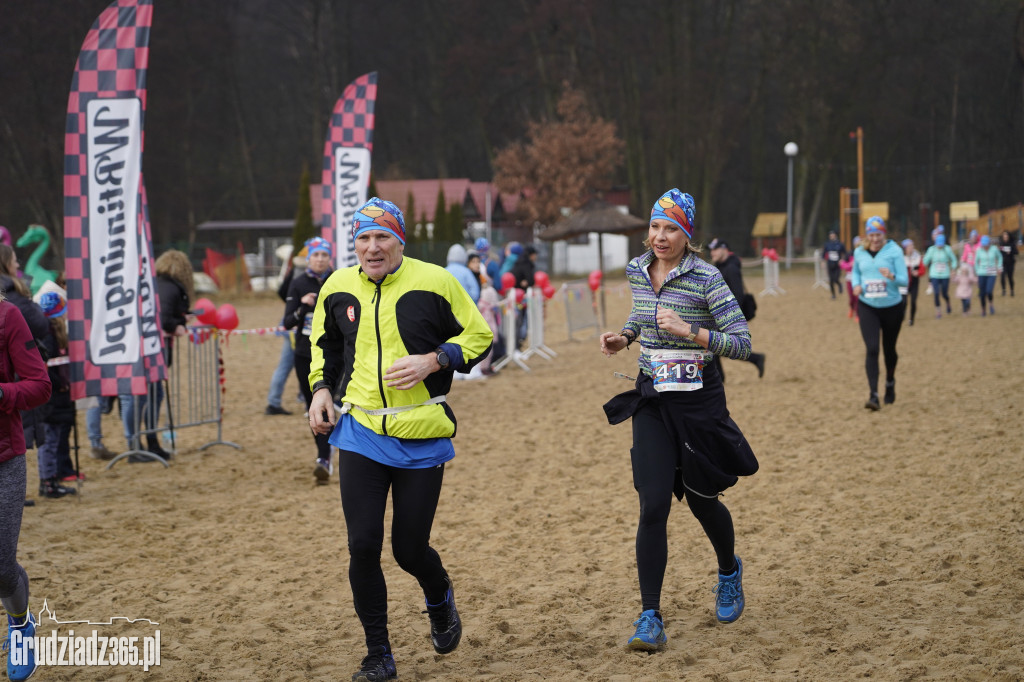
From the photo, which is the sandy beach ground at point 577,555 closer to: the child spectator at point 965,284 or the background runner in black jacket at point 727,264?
the background runner in black jacket at point 727,264

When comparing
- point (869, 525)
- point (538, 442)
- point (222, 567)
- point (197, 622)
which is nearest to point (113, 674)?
point (197, 622)

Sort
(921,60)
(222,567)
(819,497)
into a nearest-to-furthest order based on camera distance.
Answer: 1. (222,567)
2. (819,497)
3. (921,60)

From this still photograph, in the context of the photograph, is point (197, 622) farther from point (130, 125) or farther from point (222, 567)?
point (130, 125)

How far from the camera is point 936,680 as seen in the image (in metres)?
3.96

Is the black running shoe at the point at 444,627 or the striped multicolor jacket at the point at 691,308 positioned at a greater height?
the striped multicolor jacket at the point at 691,308

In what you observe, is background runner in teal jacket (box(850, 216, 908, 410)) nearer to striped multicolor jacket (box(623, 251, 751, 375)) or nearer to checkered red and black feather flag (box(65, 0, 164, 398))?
striped multicolor jacket (box(623, 251, 751, 375))

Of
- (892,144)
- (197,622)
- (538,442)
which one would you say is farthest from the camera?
(892,144)

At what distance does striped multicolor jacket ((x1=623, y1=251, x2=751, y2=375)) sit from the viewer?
4.48 m

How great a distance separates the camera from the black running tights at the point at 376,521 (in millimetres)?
4066

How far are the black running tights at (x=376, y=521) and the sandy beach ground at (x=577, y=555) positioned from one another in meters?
0.43

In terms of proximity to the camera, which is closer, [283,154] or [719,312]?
[719,312]

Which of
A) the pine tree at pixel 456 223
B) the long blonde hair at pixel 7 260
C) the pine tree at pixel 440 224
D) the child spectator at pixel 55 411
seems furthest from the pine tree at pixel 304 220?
the long blonde hair at pixel 7 260

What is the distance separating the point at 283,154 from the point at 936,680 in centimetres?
5858

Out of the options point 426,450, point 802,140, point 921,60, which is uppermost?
point 921,60
